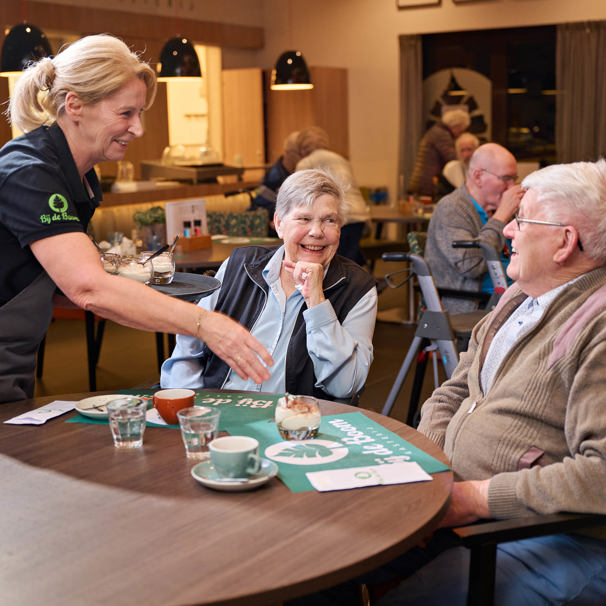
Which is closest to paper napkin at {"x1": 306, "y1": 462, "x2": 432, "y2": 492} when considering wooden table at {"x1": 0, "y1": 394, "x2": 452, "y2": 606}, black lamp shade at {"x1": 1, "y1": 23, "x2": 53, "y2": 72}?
wooden table at {"x1": 0, "y1": 394, "x2": 452, "y2": 606}

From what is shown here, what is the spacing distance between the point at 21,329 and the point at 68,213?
0.30m

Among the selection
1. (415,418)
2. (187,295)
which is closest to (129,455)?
(187,295)

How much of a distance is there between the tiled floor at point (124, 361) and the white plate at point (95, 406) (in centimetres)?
257

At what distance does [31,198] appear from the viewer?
1.84 meters

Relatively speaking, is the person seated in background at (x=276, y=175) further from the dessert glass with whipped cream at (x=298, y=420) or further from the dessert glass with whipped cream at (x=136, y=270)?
the dessert glass with whipped cream at (x=298, y=420)

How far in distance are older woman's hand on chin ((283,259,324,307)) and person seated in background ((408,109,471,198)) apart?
6622 mm

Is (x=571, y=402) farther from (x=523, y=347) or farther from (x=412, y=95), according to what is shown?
(x=412, y=95)

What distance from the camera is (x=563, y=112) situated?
934 centimetres

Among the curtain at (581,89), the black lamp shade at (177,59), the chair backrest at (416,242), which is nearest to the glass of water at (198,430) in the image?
the chair backrest at (416,242)

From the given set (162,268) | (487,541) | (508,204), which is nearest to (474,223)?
(508,204)

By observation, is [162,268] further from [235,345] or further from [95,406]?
[235,345]

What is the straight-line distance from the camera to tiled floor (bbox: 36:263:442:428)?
4.97 meters

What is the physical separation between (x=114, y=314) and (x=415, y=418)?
2.26 m

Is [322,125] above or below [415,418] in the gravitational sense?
above
